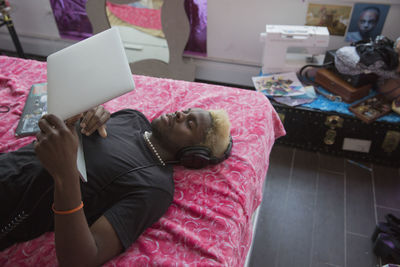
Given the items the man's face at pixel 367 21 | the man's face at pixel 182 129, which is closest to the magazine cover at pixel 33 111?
the man's face at pixel 182 129

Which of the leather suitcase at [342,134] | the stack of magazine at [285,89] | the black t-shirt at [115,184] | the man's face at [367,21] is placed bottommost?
the leather suitcase at [342,134]

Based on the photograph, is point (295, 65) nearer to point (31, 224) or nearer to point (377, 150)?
point (377, 150)

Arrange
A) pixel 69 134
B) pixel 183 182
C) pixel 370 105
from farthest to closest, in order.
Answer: pixel 370 105 → pixel 183 182 → pixel 69 134

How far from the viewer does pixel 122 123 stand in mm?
1506

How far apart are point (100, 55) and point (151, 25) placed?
165cm

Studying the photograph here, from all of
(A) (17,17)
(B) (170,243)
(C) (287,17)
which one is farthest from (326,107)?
(A) (17,17)

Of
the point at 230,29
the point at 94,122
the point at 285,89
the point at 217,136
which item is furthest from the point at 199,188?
the point at 230,29

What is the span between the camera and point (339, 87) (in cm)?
218

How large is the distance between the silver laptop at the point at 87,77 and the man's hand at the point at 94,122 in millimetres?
194

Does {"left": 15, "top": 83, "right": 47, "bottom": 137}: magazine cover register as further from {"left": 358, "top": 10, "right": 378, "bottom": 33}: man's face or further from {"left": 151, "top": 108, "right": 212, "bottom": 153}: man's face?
{"left": 358, "top": 10, "right": 378, "bottom": 33}: man's face

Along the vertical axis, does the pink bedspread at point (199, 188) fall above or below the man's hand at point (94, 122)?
below

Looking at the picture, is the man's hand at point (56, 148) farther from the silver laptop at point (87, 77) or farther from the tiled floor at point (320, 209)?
the tiled floor at point (320, 209)

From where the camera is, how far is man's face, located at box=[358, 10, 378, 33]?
2248 millimetres

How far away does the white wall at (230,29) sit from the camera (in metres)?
2.39
